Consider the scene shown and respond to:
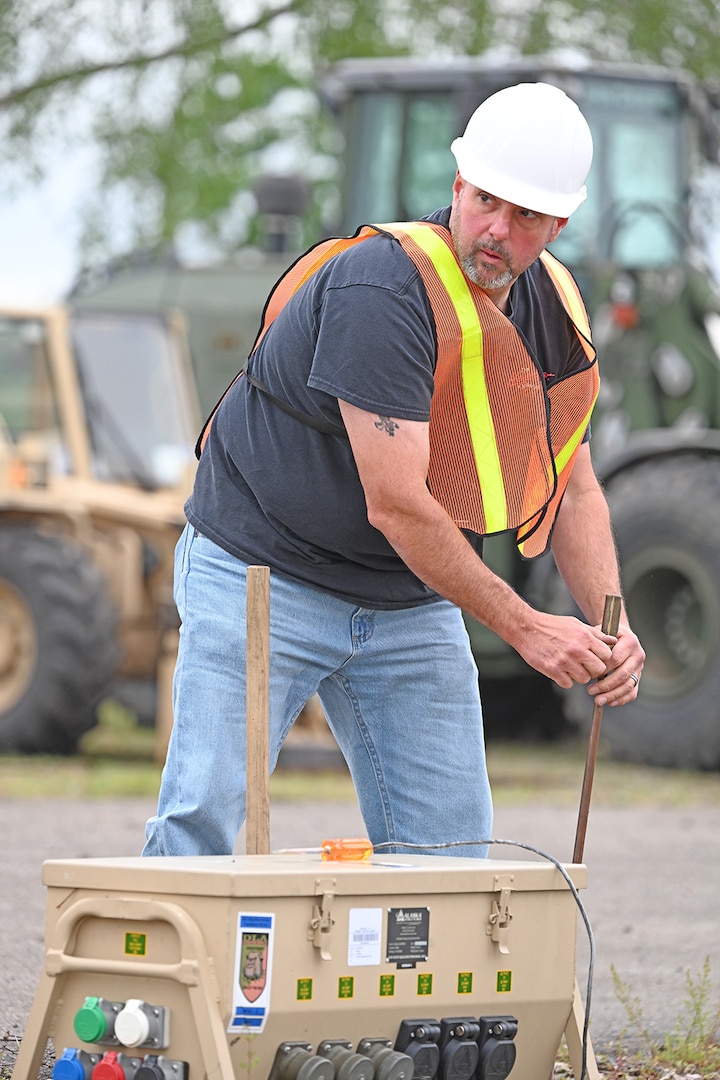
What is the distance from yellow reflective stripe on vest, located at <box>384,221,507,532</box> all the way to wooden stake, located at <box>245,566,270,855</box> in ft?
1.87

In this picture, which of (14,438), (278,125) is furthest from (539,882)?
(278,125)

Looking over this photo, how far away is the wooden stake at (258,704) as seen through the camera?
147 inches

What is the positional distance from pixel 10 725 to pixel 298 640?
22.5 feet

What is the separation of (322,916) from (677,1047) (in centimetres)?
151

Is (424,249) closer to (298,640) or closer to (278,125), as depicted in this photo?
(298,640)

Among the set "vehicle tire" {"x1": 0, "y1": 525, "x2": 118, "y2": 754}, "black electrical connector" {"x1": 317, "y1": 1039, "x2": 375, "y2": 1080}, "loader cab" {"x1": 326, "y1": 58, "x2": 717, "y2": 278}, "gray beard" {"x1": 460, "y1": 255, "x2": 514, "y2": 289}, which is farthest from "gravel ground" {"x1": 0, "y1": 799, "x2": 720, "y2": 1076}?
"loader cab" {"x1": 326, "y1": 58, "x2": 717, "y2": 278}

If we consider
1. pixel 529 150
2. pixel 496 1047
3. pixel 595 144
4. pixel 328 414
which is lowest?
pixel 496 1047

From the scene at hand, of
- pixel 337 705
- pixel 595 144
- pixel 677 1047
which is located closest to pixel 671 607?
pixel 595 144

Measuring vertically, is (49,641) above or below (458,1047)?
below

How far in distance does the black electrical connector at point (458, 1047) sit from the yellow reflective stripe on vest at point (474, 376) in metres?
1.04

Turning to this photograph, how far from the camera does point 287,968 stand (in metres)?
3.30

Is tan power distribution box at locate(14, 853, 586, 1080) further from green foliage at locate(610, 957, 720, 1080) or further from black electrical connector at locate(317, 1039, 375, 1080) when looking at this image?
green foliage at locate(610, 957, 720, 1080)

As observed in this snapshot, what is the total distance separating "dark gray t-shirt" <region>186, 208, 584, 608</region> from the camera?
375 cm

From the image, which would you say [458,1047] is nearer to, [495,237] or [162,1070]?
[162,1070]
